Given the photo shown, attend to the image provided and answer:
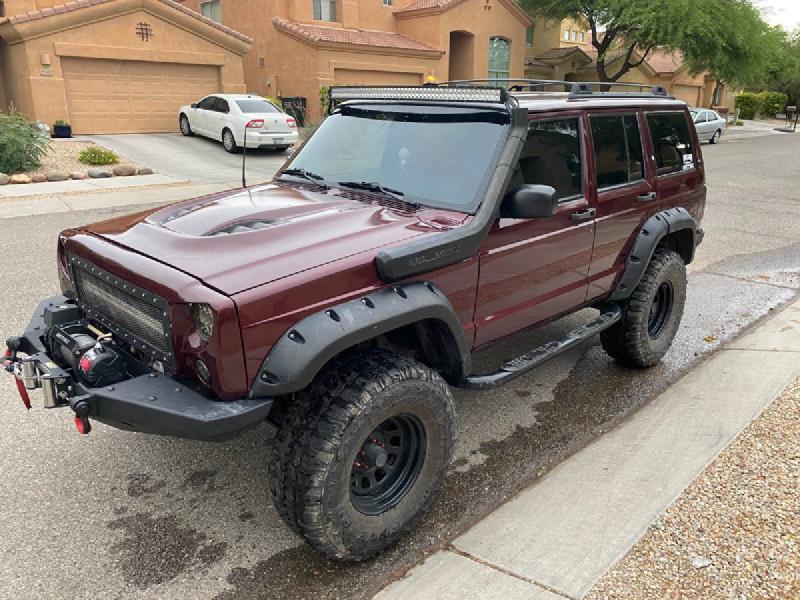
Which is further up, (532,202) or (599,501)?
(532,202)

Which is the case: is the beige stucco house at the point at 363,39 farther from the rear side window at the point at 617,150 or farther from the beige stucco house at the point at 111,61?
the rear side window at the point at 617,150

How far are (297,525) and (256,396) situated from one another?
1.94 ft

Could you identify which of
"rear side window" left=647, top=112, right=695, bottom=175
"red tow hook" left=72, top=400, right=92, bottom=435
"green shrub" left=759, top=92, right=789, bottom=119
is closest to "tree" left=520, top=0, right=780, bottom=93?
"green shrub" left=759, top=92, right=789, bottom=119

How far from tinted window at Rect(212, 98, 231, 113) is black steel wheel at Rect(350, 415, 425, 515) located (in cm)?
1879

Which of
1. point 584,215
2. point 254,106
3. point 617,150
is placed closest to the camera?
point 584,215

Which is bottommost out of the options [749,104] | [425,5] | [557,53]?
[749,104]

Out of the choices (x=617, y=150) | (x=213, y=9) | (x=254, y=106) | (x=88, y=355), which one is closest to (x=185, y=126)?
(x=254, y=106)

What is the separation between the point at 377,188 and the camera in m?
3.71

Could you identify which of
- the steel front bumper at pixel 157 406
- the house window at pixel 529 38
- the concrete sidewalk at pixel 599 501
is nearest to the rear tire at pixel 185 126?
the concrete sidewalk at pixel 599 501

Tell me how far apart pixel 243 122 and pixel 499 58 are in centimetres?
1777

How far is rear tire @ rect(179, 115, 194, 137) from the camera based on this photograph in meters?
22.2

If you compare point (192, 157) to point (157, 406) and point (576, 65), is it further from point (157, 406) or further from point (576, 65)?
point (576, 65)

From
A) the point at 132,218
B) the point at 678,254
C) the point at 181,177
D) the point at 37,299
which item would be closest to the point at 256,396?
the point at 132,218

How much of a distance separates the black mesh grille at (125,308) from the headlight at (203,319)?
169mm
